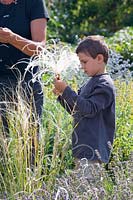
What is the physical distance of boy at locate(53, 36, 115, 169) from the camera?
4.43 m

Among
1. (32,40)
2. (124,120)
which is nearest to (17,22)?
(32,40)

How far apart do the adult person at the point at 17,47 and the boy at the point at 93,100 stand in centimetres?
36

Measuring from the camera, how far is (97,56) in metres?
4.53

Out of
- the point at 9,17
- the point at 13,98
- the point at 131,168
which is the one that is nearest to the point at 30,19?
the point at 9,17

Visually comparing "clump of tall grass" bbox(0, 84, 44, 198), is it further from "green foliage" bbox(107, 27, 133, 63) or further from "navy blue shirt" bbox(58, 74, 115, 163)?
"green foliage" bbox(107, 27, 133, 63)

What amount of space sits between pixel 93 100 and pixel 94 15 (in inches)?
465

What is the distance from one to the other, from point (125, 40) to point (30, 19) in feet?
18.4

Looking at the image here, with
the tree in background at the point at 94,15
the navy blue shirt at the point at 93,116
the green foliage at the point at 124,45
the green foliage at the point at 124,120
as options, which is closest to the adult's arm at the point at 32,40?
the navy blue shirt at the point at 93,116

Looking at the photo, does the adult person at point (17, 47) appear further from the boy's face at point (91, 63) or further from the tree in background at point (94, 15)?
the tree in background at point (94, 15)

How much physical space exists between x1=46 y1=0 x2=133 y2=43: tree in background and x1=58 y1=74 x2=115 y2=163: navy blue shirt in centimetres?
1037

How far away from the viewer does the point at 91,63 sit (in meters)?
4.52

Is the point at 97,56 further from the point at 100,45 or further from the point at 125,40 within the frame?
the point at 125,40

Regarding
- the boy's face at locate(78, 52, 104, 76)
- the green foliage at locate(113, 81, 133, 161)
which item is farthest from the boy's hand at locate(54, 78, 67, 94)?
the green foliage at locate(113, 81, 133, 161)

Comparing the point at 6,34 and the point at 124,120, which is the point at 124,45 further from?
the point at 6,34
